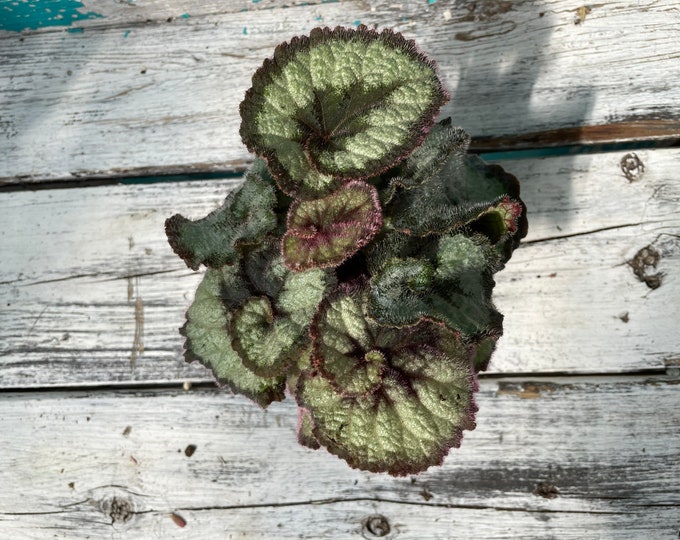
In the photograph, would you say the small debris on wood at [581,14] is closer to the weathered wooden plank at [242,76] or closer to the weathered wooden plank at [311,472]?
the weathered wooden plank at [242,76]

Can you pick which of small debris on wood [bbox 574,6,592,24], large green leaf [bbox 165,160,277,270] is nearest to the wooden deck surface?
small debris on wood [bbox 574,6,592,24]

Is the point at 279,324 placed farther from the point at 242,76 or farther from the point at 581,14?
the point at 581,14

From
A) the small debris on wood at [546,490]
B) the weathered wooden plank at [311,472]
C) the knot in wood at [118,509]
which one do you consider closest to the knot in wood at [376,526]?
the weathered wooden plank at [311,472]

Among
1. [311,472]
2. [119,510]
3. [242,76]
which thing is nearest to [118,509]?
[119,510]

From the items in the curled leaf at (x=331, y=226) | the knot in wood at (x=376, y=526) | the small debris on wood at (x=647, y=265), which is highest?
the curled leaf at (x=331, y=226)

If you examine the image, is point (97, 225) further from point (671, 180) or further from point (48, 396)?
point (671, 180)

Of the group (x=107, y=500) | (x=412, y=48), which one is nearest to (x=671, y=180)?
(x=412, y=48)

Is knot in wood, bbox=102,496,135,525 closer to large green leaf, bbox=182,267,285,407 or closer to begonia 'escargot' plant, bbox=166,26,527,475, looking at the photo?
large green leaf, bbox=182,267,285,407
